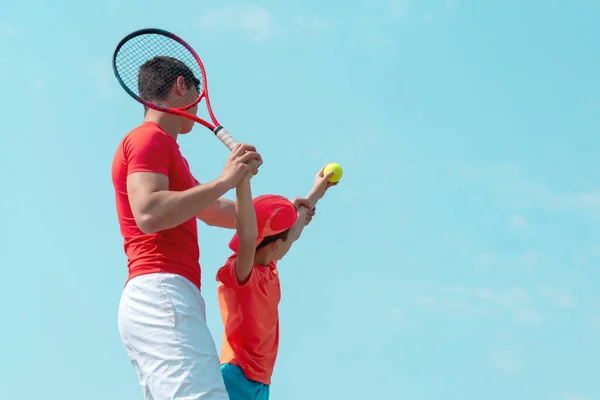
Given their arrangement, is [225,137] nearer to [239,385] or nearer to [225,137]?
[225,137]

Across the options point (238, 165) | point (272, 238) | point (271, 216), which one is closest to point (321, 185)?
point (272, 238)

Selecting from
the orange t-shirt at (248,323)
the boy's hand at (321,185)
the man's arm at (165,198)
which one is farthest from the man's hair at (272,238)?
the man's arm at (165,198)

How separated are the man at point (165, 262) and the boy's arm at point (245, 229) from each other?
265 mm

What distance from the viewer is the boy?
5.90 metres

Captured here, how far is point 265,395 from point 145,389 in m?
1.39

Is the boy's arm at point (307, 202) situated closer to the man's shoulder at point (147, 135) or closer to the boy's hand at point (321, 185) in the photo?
the boy's hand at point (321, 185)

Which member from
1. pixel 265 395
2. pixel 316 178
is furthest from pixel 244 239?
pixel 316 178

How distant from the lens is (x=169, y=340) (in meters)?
4.76

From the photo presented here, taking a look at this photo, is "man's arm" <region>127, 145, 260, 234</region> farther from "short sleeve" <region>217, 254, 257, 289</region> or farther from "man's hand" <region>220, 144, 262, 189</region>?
"short sleeve" <region>217, 254, 257, 289</region>

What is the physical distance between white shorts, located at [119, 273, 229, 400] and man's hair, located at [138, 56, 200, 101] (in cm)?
133

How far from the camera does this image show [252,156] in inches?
200

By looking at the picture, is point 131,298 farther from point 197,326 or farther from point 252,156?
point 252,156

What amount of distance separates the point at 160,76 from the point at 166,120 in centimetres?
37

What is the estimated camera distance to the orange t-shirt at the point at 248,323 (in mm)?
6002
